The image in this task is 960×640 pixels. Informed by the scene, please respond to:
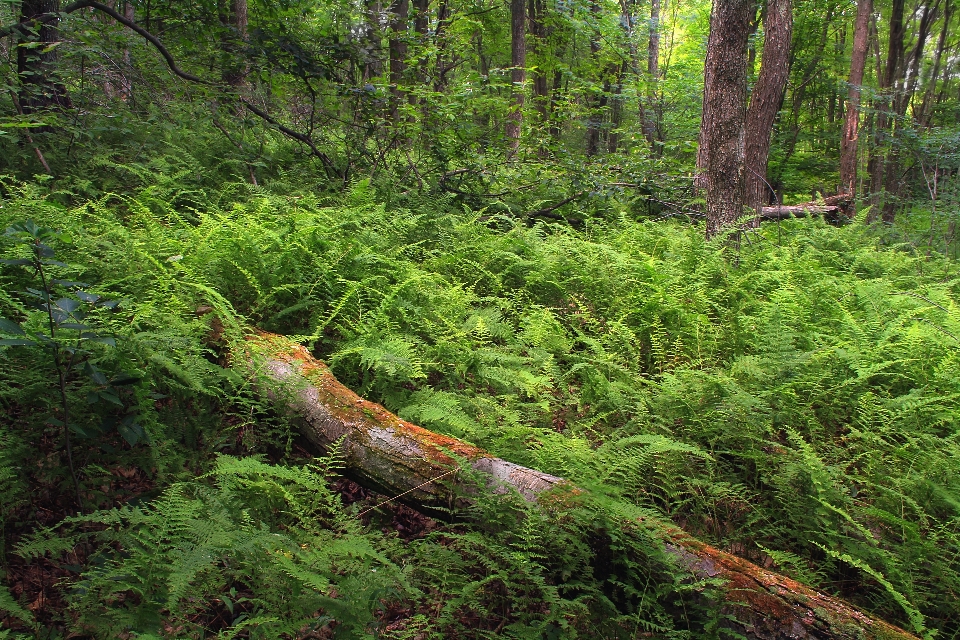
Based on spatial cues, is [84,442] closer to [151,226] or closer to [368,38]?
[151,226]

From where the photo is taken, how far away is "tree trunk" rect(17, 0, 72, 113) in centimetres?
585

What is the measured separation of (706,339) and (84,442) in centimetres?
426

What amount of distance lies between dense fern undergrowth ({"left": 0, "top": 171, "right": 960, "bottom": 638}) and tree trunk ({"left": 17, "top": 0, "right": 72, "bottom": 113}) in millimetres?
2283

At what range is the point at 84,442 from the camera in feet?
9.18

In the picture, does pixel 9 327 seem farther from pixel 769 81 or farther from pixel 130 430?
pixel 769 81

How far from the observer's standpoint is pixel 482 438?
3088 millimetres

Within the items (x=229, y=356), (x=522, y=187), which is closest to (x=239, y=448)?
(x=229, y=356)

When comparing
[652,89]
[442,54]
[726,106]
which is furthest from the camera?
[652,89]

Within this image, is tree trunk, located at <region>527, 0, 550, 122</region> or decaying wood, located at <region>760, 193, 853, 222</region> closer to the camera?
decaying wood, located at <region>760, 193, 853, 222</region>

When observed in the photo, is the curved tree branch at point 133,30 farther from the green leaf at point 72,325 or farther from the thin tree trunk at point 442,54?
the green leaf at point 72,325

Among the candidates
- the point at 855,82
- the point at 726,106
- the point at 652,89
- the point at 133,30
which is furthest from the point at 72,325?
the point at 855,82

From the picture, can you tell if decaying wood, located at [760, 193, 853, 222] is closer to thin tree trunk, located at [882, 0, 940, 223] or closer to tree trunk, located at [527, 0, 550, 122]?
thin tree trunk, located at [882, 0, 940, 223]

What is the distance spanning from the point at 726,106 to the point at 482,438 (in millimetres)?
5329

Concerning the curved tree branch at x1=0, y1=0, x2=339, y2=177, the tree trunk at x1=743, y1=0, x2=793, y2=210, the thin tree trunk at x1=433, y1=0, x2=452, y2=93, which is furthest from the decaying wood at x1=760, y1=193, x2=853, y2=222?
the curved tree branch at x1=0, y1=0, x2=339, y2=177
